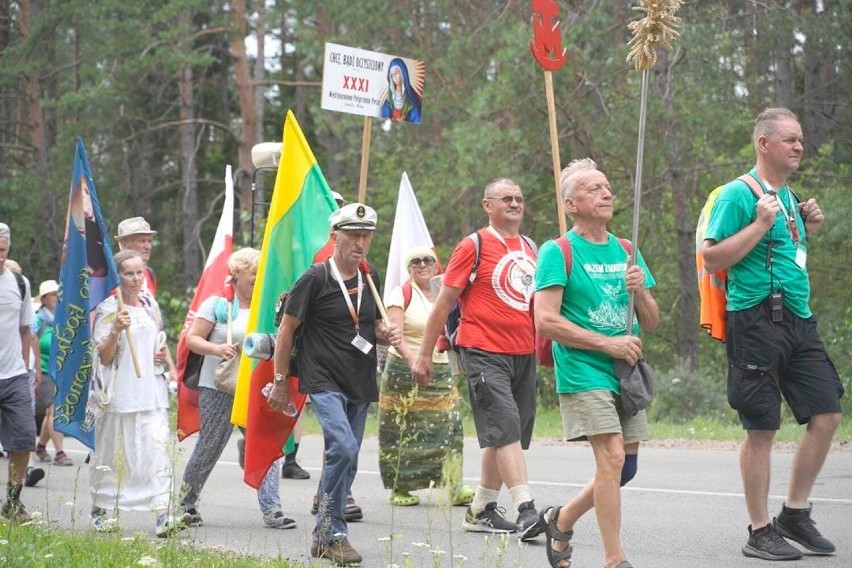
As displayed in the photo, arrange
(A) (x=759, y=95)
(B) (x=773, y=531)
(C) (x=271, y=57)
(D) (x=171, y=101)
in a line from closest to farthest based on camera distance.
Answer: (B) (x=773, y=531) < (A) (x=759, y=95) < (D) (x=171, y=101) < (C) (x=271, y=57)

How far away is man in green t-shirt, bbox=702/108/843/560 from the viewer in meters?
6.86

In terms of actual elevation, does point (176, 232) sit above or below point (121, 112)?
below

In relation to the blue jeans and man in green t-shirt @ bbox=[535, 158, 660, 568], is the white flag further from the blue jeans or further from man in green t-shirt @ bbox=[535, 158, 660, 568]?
man in green t-shirt @ bbox=[535, 158, 660, 568]

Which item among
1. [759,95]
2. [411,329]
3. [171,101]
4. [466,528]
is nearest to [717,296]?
[466,528]

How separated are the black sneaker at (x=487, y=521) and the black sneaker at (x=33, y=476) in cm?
459

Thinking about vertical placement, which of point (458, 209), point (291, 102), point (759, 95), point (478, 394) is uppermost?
point (291, 102)

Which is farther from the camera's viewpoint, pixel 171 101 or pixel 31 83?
pixel 171 101

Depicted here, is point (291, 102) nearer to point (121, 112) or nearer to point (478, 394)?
point (121, 112)

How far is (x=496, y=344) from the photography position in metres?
8.14

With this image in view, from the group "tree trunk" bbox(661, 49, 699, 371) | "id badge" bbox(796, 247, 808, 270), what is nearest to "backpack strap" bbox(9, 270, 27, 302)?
"id badge" bbox(796, 247, 808, 270)

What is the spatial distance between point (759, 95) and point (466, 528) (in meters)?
14.9

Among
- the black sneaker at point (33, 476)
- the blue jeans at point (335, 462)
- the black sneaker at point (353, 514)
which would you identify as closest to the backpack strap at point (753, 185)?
the blue jeans at point (335, 462)

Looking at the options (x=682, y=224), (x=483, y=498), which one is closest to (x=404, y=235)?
(x=483, y=498)

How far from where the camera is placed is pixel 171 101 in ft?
116
